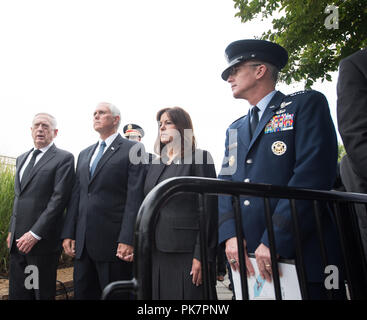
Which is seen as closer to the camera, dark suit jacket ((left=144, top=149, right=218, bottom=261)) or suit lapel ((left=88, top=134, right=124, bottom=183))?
dark suit jacket ((left=144, top=149, right=218, bottom=261))

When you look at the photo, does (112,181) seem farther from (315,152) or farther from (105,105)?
(315,152)

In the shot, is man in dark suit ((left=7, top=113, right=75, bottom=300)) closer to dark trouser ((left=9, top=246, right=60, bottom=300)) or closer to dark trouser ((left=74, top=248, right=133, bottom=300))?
dark trouser ((left=9, top=246, right=60, bottom=300))

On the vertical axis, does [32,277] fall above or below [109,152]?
below

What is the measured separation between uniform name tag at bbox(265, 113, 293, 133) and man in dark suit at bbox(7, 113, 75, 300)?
238 centimetres

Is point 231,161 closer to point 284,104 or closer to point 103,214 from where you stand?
point 284,104

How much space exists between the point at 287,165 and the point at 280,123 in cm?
28

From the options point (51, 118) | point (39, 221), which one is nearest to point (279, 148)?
point (39, 221)

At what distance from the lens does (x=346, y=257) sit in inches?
60.1

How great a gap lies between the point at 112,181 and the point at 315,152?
2.04 m

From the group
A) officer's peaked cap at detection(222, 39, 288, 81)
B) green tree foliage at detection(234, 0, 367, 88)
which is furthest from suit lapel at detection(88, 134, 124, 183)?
green tree foliage at detection(234, 0, 367, 88)

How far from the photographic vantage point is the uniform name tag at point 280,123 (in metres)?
1.92

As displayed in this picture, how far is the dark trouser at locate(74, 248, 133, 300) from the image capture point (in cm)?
286

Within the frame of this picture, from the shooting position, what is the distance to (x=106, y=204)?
10.0 ft
